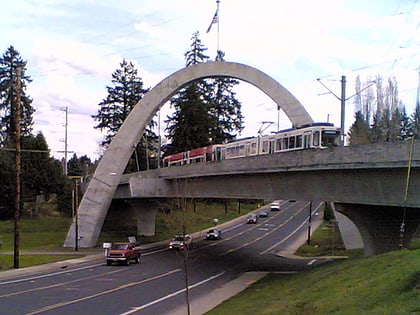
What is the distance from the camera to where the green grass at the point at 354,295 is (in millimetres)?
12953

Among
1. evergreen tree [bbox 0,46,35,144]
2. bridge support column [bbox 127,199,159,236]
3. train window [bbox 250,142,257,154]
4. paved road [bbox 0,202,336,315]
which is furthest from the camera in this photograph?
evergreen tree [bbox 0,46,35,144]

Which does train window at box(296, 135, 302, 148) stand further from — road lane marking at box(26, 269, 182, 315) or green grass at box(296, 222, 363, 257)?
green grass at box(296, 222, 363, 257)

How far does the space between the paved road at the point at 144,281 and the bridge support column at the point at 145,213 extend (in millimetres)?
11201

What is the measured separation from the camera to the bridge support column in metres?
72.0

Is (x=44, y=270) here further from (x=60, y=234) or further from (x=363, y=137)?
(x=363, y=137)

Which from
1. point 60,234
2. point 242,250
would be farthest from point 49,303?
point 60,234

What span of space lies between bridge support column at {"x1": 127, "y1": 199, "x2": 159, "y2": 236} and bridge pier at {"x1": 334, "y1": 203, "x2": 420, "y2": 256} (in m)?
40.9

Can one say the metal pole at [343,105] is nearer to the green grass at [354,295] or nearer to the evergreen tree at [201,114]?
the green grass at [354,295]

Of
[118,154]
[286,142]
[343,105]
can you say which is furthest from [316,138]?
[118,154]

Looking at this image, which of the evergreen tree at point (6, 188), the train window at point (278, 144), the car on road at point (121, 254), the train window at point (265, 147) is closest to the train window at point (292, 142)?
the train window at point (278, 144)

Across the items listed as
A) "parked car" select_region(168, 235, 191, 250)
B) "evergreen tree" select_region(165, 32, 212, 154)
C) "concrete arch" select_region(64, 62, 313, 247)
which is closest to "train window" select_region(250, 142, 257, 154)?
"parked car" select_region(168, 235, 191, 250)

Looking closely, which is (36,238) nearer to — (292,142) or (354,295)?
(292,142)

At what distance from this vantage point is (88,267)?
1709 inches

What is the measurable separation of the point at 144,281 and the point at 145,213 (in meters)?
39.6
